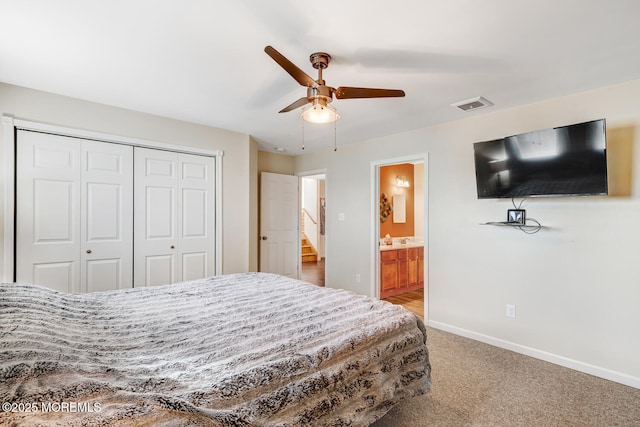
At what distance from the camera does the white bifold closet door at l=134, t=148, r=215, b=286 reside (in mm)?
3375

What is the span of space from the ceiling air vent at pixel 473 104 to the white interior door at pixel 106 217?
342 cm

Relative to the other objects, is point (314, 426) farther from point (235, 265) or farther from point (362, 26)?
point (235, 265)

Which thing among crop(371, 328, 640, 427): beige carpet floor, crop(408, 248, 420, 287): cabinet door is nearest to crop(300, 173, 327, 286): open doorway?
crop(408, 248, 420, 287): cabinet door

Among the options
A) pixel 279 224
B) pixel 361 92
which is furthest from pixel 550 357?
pixel 279 224

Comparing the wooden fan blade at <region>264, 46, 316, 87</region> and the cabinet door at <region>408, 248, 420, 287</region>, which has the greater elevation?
the wooden fan blade at <region>264, 46, 316, 87</region>

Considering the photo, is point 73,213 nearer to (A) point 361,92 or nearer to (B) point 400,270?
(A) point 361,92

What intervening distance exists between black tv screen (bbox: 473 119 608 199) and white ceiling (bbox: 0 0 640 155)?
412mm

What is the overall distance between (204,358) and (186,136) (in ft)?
9.88

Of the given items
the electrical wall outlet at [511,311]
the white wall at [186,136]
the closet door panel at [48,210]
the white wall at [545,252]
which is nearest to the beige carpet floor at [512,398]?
the white wall at [545,252]

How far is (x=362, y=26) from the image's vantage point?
178cm

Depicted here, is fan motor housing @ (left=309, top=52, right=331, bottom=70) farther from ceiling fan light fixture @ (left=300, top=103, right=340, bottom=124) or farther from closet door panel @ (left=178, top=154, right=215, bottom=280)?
closet door panel @ (left=178, top=154, right=215, bottom=280)

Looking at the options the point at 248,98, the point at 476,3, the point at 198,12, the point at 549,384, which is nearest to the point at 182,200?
the point at 248,98

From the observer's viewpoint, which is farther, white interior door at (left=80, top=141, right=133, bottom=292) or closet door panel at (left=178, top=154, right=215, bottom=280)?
closet door panel at (left=178, top=154, right=215, bottom=280)

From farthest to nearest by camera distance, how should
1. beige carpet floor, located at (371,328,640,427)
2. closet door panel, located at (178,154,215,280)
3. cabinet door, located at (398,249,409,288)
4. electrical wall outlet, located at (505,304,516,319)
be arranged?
1. cabinet door, located at (398,249,409,288)
2. closet door panel, located at (178,154,215,280)
3. electrical wall outlet, located at (505,304,516,319)
4. beige carpet floor, located at (371,328,640,427)
